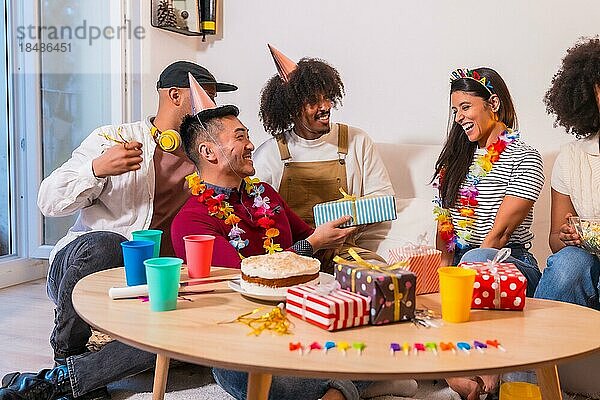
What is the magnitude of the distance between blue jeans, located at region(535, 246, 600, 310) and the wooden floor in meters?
1.68

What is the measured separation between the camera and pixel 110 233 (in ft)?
7.47

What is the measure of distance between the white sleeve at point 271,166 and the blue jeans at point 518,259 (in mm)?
740

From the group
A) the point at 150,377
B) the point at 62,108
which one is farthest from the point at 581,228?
the point at 62,108

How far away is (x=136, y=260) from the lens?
62.9 inches

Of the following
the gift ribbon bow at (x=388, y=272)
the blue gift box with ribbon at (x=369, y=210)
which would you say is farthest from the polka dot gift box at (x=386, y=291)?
the blue gift box with ribbon at (x=369, y=210)

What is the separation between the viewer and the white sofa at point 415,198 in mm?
2613

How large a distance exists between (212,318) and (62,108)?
8.97 ft

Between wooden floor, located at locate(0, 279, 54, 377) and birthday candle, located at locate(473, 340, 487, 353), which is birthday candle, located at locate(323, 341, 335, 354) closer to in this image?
birthday candle, located at locate(473, 340, 487, 353)

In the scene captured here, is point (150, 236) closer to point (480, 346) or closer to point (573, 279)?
point (480, 346)

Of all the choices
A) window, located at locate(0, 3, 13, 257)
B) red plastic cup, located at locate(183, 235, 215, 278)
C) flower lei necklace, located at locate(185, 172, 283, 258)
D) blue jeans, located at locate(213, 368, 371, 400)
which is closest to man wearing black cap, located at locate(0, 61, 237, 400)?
flower lei necklace, located at locate(185, 172, 283, 258)

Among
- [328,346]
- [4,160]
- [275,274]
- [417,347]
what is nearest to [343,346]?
[328,346]

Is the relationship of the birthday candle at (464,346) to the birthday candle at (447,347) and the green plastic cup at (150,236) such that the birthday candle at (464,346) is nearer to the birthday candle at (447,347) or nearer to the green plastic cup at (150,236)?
the birthday candle at (447,347)

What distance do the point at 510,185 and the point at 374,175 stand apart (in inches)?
23.3

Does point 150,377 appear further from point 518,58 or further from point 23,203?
point 518,58
